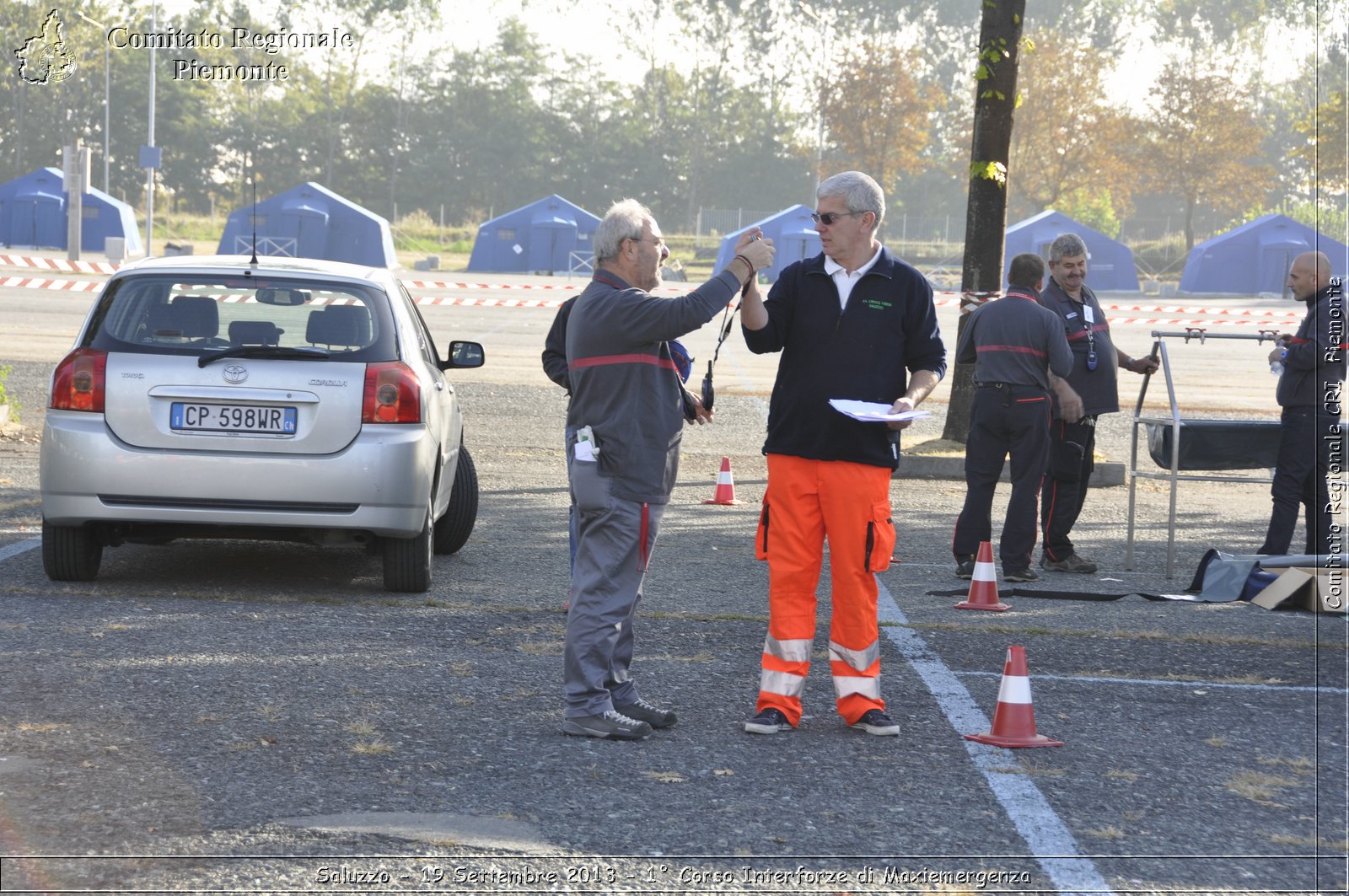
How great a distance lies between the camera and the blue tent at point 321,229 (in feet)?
175

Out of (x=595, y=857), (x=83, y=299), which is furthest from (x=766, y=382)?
(x=595, y=857)

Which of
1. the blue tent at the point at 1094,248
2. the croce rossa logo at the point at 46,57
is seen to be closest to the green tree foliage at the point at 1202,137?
the blue tent at the point at 1094,248

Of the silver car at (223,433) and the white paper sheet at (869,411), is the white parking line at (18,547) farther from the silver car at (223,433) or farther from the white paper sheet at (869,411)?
the white paper sheet at (869,411)

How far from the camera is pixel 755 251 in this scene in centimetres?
502

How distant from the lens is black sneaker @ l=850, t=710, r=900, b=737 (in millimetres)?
5285

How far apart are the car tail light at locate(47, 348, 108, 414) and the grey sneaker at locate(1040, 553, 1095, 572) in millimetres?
5324

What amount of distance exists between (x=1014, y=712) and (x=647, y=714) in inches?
47.9

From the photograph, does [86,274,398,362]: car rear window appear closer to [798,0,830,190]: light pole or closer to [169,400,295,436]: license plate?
[169,400,295,436]: license plate

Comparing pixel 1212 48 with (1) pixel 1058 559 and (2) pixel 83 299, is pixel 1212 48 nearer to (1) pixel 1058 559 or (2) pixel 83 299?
(2) pixel 83 299

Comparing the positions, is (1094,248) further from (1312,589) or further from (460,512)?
(1312,589)

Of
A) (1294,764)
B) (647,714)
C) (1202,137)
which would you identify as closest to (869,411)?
(647,714)

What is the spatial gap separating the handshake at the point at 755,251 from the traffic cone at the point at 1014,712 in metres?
1.54

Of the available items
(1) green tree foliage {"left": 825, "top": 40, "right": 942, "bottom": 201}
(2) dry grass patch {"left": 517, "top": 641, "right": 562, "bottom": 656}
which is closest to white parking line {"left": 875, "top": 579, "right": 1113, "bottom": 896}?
(2) dry grass patch {"left": 517, "top": 641, "right": 562, "bottom": 656}

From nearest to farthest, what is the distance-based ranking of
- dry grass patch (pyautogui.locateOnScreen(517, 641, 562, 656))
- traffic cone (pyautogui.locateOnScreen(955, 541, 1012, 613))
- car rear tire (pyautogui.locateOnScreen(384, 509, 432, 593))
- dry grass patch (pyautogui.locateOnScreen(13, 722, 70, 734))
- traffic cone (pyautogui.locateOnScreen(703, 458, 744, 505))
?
dry grass patch (pyautogui.locateOnScreen(13, 722, 70, 734)), dry grass patch (pyautogui.locateOnScreen(517, 641, 562, 656)), car rear tire (pyautogui.locateOnScreen(384, 509, 432, 593)), traffic cone (pyautogui.locateOnScreen(955, 541, 1012, 613)), traffic cone (pyautogui.locateOnScreen(703, 458, 744, 505))
